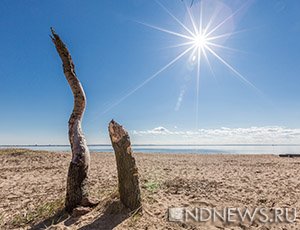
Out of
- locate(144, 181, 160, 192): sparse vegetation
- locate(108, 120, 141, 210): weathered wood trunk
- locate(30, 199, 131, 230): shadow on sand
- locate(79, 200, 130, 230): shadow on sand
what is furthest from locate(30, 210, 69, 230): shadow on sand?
locate(144, 181, 160, 192): sparse vegetation

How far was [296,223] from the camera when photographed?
5.12 metres

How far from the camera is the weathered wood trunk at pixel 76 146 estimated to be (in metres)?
5.85

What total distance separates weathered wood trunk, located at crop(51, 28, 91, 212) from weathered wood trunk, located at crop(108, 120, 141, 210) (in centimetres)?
93

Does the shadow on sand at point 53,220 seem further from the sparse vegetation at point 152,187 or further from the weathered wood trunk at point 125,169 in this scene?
the sparse vegetation at point 152,187

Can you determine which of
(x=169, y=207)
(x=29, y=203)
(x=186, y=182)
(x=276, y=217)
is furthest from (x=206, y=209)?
(x=29, y=203)

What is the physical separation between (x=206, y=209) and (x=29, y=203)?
15.8 feet

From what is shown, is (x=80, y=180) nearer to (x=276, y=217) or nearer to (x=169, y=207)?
(x=169, y=207)

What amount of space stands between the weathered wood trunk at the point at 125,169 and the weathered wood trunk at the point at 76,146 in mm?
929

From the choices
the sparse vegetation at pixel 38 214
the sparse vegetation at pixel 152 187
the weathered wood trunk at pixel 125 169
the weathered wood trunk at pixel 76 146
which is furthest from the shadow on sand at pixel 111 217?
the sparse vegetation at pixel 152 187

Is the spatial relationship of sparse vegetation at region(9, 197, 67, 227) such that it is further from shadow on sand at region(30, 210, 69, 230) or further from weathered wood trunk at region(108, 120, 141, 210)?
weathered wood trunk at region(108, 120, 141, 210)

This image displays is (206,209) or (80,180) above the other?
(80,180)

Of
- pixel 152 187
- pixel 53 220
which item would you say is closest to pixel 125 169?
pixel 53 220

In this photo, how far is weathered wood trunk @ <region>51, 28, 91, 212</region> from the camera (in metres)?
5.85

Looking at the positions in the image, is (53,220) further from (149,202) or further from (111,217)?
(149,202)
